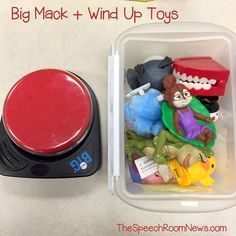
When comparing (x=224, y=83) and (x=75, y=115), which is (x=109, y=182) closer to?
(x=75, y=115)

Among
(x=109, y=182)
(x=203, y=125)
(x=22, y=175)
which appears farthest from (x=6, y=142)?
(x=203, y=125)

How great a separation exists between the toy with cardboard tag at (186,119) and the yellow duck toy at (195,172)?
28mm

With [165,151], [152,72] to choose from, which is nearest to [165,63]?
[152,72]

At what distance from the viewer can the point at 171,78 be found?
0.51m

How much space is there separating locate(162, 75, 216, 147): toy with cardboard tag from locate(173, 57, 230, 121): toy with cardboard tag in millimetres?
19

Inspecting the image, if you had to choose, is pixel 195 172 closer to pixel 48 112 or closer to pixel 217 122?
pixel 217 122

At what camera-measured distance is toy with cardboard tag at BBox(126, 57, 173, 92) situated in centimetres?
53

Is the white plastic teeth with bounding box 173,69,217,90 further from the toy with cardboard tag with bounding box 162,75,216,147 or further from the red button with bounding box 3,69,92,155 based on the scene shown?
the red button with bounding box 3,69,92,155

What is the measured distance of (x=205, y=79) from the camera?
1.70 feet

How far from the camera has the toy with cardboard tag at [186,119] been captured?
19.8 inches

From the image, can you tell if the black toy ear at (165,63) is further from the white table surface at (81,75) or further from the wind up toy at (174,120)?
the white table surface at (81,75)

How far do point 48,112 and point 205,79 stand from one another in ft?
0.72

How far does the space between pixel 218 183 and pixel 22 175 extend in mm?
279

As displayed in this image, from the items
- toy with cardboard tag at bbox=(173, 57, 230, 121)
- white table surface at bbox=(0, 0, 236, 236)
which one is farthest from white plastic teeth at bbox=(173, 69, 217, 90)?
white table surface at bbox=(0, 0, 236, 236)
